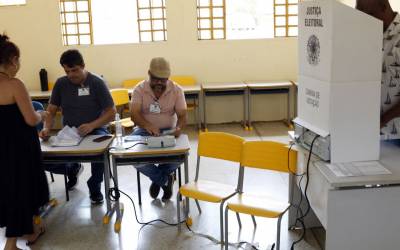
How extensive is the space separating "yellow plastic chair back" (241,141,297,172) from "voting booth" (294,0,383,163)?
43 cm

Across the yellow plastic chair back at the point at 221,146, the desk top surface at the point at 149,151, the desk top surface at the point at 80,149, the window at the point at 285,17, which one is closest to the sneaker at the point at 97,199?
the desk top surface at the point at 80,149

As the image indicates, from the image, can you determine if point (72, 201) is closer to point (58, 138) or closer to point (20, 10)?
point (58, 138)

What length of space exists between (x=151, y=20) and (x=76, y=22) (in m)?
1.11

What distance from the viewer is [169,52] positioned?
6676mm

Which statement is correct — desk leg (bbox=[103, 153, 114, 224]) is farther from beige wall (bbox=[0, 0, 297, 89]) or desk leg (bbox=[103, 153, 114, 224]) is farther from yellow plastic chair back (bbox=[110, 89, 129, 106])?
beige wall (bbox=[0, 0, 297, 89])

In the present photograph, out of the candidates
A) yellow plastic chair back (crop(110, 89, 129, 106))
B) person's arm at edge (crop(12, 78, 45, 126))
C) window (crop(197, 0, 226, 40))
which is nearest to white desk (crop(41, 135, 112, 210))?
person's arm at edge (crop(12, 78, 45, 126))

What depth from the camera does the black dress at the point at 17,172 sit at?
2.94m

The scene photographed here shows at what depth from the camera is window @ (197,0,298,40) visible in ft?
22.0

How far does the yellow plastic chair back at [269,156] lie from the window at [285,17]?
405 cm

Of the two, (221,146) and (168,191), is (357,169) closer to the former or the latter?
(221,146)

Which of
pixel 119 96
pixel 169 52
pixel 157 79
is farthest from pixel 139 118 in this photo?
pixel 169 52

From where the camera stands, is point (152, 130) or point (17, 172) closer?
point (17, 172)

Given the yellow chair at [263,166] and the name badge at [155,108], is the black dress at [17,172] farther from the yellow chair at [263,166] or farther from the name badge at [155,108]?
the yellow chair at [263,166]

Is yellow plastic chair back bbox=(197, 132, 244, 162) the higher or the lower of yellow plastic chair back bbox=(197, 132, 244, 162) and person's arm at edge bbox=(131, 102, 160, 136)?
the lower
